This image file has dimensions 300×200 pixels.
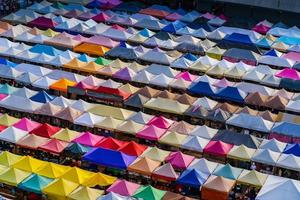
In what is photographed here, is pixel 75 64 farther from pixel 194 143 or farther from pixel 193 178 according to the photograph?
pixel 193 178

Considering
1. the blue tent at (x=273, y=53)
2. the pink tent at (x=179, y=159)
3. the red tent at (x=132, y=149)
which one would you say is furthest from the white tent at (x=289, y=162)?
the blue tent at (x=273, y=53)

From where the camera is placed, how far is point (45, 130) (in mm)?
22734

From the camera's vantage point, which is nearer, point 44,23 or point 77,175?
point 77,175

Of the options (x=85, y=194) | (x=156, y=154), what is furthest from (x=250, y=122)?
(x=85, y=194)

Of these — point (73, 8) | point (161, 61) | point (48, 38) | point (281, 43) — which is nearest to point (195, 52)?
point (161, 61)

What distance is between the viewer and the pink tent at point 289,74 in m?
27.9

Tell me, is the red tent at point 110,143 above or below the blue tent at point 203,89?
above

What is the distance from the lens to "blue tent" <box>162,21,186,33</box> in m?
33.5

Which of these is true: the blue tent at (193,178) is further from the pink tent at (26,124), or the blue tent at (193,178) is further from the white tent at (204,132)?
the pink tent at (26,124)

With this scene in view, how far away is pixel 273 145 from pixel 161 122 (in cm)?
427

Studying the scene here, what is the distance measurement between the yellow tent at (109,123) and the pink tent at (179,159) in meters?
3.00

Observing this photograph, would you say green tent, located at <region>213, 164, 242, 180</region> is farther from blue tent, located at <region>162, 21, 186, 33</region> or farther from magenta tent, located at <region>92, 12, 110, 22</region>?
magenta tent, located at <region>92, 12, 110, 22</region>

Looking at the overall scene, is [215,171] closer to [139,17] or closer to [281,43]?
[281,43]

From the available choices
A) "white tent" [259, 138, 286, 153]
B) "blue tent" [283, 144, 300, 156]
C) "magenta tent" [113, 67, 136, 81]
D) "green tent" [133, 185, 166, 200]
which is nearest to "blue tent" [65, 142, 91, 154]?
"green tent" [133, 185, 166, 200]
